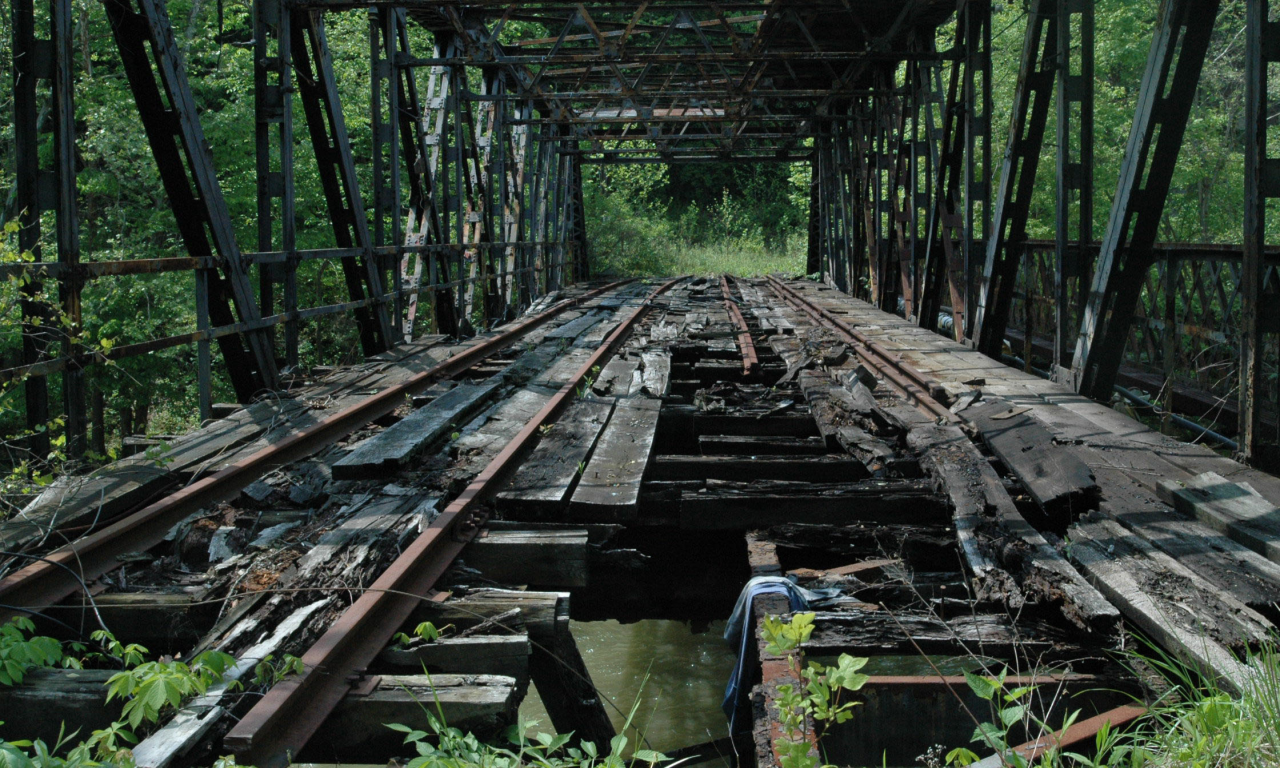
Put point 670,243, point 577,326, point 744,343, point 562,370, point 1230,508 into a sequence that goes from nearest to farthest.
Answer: point 1230,508 → point 562,370 → point 744,343 → point 577,326 → point 670,243

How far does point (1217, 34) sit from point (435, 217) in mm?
27217

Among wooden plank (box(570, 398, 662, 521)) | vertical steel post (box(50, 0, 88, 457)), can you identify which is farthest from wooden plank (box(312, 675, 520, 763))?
vertical steel post (box(50, 0, 88, 457))

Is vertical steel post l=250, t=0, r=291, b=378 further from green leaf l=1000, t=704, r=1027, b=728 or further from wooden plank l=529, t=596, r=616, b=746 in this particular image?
green leaf l=1000, t=704, r=1027, b=728

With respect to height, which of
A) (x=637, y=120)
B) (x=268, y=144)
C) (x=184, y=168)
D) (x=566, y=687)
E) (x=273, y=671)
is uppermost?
(x=637, y=120)

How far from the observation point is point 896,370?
335 inches

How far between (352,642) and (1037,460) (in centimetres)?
344

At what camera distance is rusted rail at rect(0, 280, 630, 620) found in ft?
11.5

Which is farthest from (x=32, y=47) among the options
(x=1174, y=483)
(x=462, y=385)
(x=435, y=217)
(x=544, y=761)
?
(x=435, y=217)

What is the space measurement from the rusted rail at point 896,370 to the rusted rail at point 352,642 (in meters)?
3.36

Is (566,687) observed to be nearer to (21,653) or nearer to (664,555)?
(664,555)

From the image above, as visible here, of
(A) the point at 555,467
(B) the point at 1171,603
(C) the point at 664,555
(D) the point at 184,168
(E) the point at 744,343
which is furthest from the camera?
(E) the point at 744,343

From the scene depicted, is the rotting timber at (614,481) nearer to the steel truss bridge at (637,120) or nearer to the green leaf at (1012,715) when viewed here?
the steel truss bridge at (637,120)

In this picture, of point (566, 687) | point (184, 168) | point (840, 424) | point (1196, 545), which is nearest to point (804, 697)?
point (566, 687)

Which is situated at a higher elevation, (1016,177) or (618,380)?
(1016,177)
